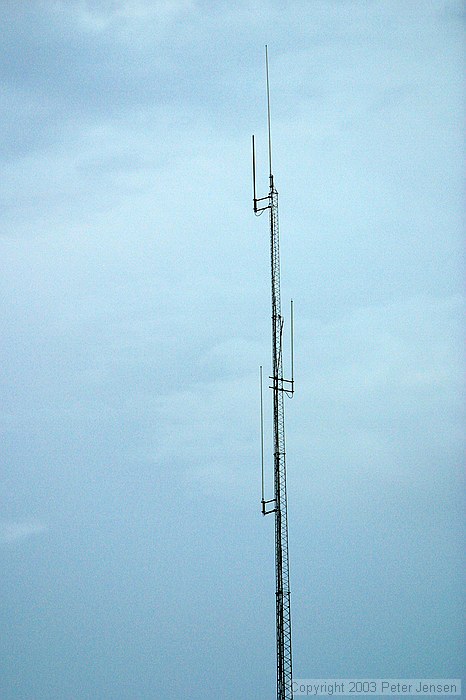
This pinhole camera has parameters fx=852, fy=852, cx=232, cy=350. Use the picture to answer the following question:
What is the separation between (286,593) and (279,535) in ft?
1.14

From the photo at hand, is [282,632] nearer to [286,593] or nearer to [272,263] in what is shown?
[286,593]

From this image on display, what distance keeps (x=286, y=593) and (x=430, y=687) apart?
2.05 metres

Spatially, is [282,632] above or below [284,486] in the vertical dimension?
below

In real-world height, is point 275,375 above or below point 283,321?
below

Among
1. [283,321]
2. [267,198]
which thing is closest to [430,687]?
[283,321]

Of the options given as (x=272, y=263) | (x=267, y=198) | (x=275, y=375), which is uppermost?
(x=267, y=198)

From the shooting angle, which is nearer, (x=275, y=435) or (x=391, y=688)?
(x=275, y=435)

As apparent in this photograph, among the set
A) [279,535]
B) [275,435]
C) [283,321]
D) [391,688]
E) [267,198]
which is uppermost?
[267,198]

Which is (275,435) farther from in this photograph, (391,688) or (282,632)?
(391,688)

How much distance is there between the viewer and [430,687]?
6457 millimetres

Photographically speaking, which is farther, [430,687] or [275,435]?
[430,687]

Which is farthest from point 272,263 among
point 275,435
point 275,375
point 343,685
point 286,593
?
point 343,685

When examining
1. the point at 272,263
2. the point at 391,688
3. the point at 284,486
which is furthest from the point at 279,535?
the point at 391,688

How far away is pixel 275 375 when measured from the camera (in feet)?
17.6
